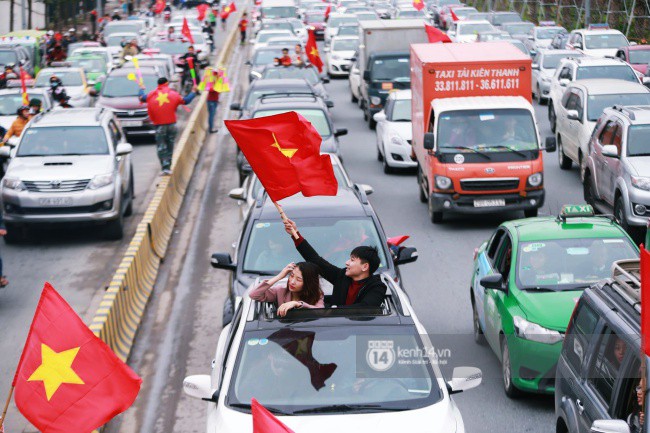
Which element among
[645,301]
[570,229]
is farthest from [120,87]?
[645,301]

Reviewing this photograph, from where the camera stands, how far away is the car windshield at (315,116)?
21.3m

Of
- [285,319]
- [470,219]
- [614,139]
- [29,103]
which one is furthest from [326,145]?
[285,319]

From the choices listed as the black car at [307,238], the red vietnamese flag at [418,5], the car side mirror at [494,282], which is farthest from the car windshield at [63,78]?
the red vietnamese flag at [418,5]

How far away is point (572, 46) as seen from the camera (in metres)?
39.8

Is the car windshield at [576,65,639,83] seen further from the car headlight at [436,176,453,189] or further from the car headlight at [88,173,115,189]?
the car headlight at [88,173,115,189]

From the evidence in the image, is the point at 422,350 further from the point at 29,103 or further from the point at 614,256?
the point at 29,103

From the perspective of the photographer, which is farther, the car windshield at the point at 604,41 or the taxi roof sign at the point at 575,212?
the car windshield at the point at 604,41

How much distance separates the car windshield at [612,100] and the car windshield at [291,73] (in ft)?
28.2

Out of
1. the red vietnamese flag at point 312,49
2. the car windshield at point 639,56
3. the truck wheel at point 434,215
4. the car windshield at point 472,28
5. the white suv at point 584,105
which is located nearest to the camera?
the truck wheel at point 434,215

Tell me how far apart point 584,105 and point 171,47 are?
26.2 m

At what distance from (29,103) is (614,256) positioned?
55.3ft

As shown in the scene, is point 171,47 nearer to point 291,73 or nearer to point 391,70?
point 391,70

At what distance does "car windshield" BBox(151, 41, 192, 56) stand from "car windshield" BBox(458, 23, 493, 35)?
12.0 metres

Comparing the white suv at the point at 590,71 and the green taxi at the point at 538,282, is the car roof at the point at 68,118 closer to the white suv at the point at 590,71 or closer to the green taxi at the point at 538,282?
the green taxi at the point at 538,282
